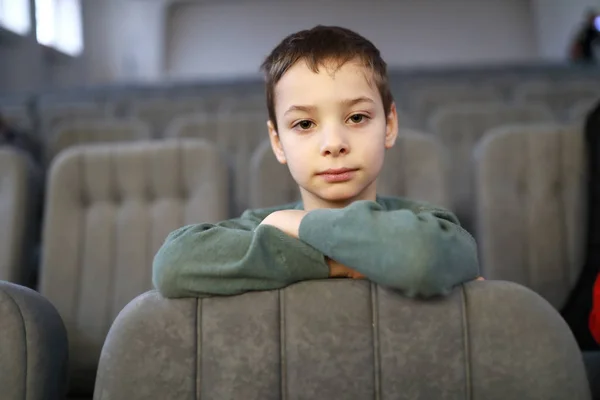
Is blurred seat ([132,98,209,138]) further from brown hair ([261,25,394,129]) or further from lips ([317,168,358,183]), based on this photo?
lips ([317,168,358,183])

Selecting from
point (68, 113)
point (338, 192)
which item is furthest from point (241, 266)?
point (68, 113)

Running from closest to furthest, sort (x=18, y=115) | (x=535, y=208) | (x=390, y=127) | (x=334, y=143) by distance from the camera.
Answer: (x=334, y=143), (x=390, y=127), (x=535, y=208), (x=18, y=115)

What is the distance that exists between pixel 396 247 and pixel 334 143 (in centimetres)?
19

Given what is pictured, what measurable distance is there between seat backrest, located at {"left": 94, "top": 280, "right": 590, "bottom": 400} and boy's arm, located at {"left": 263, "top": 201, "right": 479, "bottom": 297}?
0.09 feet

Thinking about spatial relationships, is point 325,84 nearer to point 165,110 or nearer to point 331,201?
point 331,201

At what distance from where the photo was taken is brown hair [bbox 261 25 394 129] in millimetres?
728

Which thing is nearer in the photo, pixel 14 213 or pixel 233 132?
pixel 14 213

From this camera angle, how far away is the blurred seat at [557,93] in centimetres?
253

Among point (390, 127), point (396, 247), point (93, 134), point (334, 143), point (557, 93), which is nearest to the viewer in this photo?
point (396, 247)

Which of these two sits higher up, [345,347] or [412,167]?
[412,167]

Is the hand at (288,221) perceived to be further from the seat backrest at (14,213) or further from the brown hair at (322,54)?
the seat backrest at (14,213)

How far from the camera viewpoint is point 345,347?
0.58 metres

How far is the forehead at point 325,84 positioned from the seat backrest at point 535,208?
641 millimetres

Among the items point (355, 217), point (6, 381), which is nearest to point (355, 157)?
point (355, 217)
